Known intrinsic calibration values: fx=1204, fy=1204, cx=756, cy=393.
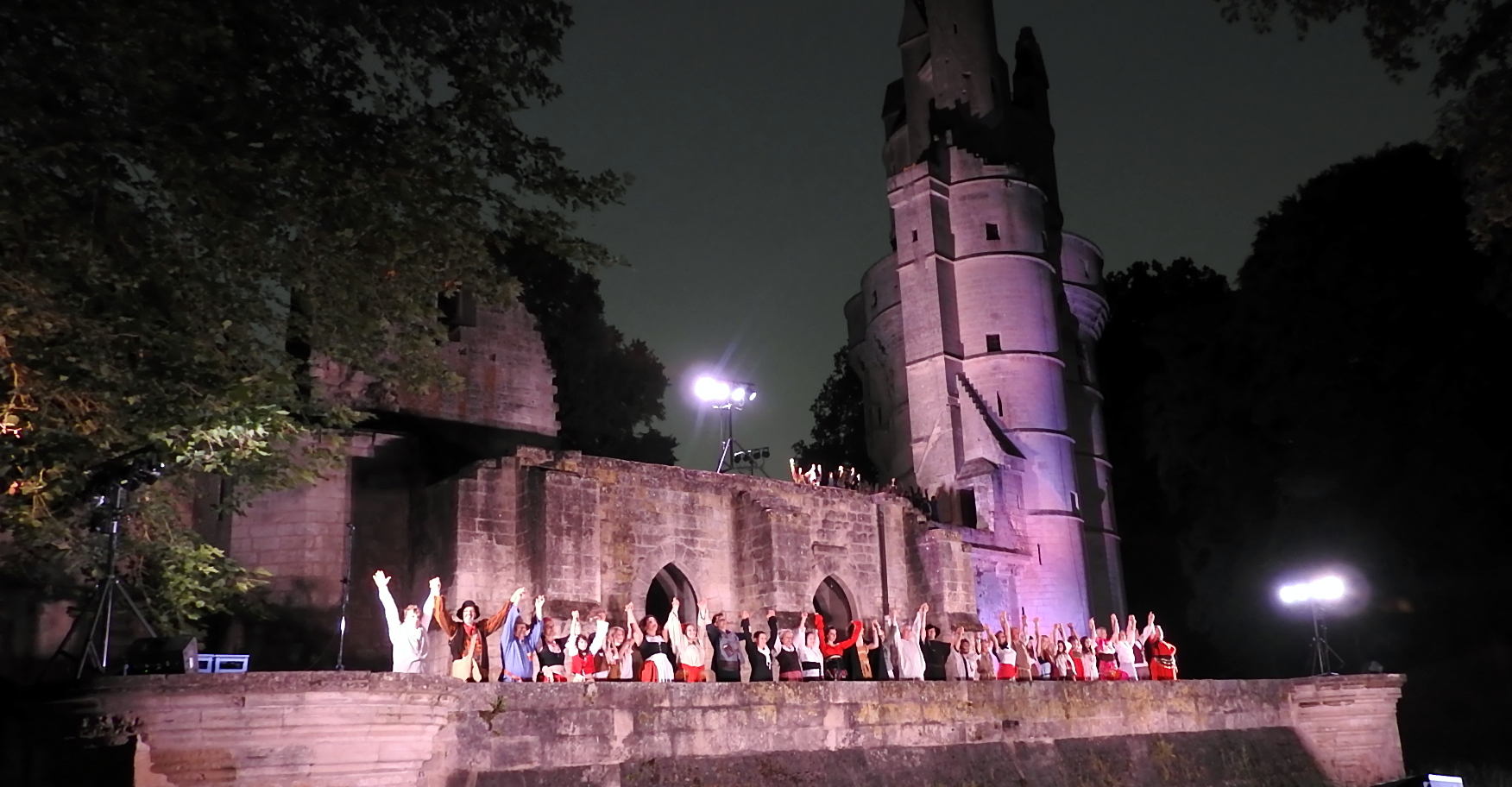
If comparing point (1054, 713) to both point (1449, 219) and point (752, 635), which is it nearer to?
point (752, 635)

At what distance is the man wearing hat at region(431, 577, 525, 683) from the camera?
11.4 m

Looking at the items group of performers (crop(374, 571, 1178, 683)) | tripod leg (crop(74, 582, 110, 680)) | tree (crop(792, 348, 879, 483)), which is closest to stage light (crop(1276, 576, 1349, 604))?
group of performers (crop(374, 571, 1178, 683))

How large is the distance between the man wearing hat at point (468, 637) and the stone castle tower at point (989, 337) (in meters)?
18.2

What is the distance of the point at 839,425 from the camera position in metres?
53.4

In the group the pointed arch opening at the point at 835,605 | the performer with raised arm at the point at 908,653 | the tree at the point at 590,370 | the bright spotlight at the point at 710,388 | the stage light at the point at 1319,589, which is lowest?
the performer with raised arm at the point at 908,653

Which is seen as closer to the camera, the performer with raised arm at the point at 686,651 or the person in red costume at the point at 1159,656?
the performer with raised arm at the point at 686,651

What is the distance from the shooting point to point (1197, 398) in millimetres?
A: 32750

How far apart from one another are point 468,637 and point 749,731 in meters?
2.95

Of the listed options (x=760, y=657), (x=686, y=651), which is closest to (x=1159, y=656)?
(x=760, y=657)

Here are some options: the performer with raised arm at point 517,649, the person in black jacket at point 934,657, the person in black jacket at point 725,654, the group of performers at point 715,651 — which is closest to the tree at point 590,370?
the group of performers at point 715,651

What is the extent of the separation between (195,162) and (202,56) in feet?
2.97

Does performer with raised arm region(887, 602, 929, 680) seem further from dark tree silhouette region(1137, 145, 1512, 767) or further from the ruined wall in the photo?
dark tree silhouette region(1137, 145, 1512, 767)

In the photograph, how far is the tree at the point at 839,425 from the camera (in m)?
50.6

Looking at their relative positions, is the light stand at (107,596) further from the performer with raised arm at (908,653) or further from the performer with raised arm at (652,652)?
the performer with raised arm at (908,653)
